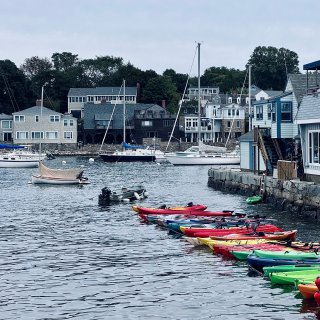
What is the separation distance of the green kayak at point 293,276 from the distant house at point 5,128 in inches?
5289

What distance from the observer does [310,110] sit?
4644cm


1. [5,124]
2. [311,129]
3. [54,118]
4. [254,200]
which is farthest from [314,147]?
[5,124]

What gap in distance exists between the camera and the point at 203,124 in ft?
524

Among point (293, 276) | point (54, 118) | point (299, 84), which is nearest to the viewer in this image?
point (293, 276)

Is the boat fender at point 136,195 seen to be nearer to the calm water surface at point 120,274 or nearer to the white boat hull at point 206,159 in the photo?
the calm water surface at point 120,274

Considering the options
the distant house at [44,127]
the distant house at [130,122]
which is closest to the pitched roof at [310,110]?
the distant house at [130,122]

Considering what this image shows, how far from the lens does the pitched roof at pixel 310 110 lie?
45438mm

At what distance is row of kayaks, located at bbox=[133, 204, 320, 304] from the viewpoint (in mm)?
26188

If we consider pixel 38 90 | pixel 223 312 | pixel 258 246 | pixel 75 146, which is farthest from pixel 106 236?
pixel 38 90

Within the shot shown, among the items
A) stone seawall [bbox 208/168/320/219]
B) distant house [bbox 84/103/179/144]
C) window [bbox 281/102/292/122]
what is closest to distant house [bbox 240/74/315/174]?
window [bbox 281/102/292/122]

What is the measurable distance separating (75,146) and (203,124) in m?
24.4

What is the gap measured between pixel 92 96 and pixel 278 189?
12323 cm

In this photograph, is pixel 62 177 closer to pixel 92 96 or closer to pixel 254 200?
pixel 254 200

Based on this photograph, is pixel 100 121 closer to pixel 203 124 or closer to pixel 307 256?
pixel 203 124
